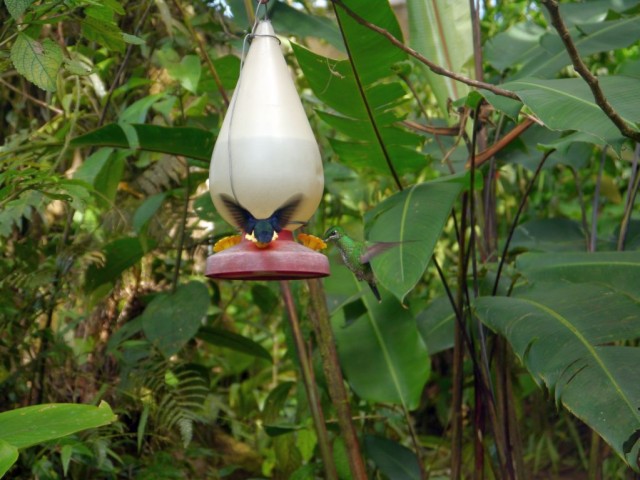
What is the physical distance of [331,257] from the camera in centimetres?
218

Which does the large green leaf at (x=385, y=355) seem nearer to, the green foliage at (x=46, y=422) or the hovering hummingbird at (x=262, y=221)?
the green foliage at (x=46, y=422)

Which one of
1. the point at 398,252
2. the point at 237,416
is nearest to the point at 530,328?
the point at 398,252

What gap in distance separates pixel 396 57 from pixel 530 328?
30.2 inches

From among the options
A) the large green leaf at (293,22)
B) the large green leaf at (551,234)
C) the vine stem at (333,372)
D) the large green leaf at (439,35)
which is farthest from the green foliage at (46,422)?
the large green leaf at (551,234)

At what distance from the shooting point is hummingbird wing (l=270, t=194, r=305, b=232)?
1581mm

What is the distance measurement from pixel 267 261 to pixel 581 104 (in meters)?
0.82

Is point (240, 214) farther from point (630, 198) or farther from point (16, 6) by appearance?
point (630, 198)

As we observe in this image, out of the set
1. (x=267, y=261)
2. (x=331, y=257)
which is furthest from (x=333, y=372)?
(x=267, y=261)

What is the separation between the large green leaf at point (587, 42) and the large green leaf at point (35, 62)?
1.59 meters

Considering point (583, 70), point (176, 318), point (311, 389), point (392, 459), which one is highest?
point (583, 70)

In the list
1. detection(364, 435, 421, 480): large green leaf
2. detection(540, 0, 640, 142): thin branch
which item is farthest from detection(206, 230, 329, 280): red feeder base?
detection(364, 435, 421, 480): large green leaf

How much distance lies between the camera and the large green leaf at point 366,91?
2145mm

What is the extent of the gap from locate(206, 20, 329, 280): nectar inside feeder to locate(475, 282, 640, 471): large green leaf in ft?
2.38

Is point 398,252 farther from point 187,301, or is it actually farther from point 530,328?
point 187,301
